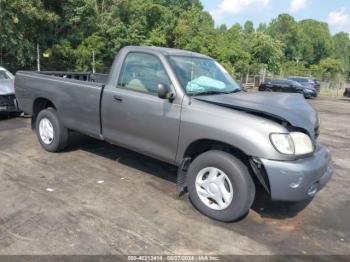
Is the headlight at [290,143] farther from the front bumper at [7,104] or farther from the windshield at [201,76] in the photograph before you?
the front bumper at [7,104]

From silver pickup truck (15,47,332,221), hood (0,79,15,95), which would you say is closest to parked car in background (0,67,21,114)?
hood (0,79,15,95)

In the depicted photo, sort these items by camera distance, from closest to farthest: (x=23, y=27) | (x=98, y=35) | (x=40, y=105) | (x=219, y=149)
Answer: (x=219, y=149)
(x=40, y=105)
(x=23, y=27)
(x=98, y=35)

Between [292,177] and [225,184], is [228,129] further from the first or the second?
[292,177]

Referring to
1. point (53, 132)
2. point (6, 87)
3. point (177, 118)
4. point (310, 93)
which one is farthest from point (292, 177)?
point (310, 93)

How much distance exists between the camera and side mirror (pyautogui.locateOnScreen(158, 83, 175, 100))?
4.55 metres

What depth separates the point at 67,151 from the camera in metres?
6.77

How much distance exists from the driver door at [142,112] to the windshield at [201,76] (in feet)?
0.72

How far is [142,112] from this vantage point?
496 centimetres

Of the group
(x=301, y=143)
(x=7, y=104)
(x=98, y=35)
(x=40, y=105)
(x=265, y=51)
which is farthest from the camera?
(x=265, y=51)

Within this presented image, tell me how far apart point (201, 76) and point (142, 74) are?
0.77 metres

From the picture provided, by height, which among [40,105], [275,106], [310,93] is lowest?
[310,93]

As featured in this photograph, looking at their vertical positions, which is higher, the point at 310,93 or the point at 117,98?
the point at 117,98

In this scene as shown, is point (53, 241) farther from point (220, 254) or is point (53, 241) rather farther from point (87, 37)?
point (87, 37)

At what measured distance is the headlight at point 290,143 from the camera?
3.93 metres
